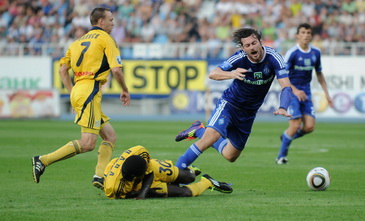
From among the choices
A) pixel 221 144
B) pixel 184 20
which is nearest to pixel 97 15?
pixel 221 144

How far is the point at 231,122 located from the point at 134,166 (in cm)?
214

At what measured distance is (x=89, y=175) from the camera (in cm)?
1094

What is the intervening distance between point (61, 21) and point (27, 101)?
5.52 m

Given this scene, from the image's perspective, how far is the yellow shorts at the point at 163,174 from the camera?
26.8 ft

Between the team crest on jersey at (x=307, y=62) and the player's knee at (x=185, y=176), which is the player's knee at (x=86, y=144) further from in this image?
the team crest on jersey at (x=307, y=62)

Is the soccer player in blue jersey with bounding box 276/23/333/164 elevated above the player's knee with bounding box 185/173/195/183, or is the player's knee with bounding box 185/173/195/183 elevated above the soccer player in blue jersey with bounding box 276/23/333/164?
the soccer player in blue jersey with bounding box 276/23/333/164

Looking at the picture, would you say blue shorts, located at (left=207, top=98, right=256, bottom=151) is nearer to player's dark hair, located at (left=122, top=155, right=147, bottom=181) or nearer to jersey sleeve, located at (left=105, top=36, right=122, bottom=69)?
jersey sleeve, located at (left=105, top=36, right=122, bottom=69)

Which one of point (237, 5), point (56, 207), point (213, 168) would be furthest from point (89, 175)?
point (237, 5)

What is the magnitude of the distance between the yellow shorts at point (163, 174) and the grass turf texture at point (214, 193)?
237mm

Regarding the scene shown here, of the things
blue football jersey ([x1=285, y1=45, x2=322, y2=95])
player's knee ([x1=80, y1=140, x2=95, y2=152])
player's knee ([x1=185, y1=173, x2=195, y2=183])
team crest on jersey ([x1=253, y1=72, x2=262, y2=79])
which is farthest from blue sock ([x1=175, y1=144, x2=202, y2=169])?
blue football jersey ([x1=285, y1=45, x2=322, y2=95])

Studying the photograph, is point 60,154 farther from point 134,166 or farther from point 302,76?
point 302,76

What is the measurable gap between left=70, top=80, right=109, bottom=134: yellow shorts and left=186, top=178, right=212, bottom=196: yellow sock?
1384mm

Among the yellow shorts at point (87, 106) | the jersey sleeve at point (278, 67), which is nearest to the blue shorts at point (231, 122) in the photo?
the jersey sleeve at point (278, 67)

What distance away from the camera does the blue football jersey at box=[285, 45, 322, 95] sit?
43.4 ft
